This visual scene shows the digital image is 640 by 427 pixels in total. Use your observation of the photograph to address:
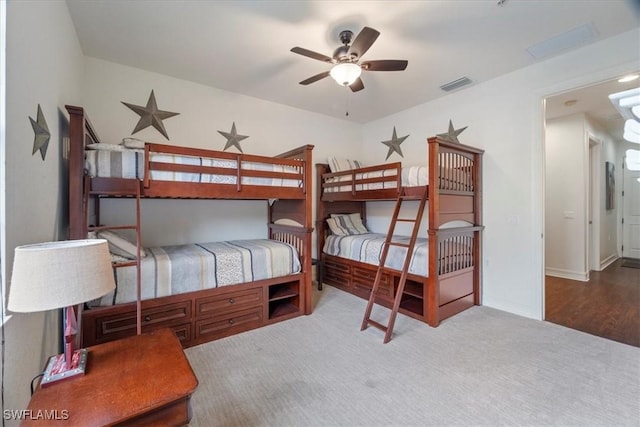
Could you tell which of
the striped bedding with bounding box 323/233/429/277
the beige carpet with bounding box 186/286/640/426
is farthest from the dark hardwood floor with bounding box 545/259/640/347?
the striped bedding with bounding box 323/233/429/277

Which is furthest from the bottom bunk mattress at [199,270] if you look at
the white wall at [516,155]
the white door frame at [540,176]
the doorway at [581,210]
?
the doorway at [581,210]

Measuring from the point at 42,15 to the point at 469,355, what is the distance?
3.78 metres

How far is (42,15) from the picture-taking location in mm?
1636

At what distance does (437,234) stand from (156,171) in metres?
2.74

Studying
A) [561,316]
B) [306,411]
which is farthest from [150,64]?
[561,316]

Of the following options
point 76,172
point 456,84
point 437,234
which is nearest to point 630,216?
point 456,84

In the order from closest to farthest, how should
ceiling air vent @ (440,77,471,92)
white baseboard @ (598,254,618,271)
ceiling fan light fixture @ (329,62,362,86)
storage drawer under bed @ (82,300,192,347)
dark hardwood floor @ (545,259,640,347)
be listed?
1. storage drawer under bed @ (82,300,192,347)
2. ceiling fan light fixture @ (329,62,362,86)
3. dark hardwood floor @ (545,259,640,347)
4. ceiling air vent @ (440,77,471,92)
5. white baseboard @ (598,254,618,271)

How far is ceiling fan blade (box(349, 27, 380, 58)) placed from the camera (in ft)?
6.63

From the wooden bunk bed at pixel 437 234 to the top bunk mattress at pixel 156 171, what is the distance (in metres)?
1.47

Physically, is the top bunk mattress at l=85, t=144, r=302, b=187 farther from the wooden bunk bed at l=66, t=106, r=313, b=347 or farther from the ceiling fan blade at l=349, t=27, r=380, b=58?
the ceiling fan blade at l=349, t=27, r=380, b=58

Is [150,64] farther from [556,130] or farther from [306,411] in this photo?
[556,130]

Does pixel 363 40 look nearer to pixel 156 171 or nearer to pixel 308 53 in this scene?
pixel 308 53

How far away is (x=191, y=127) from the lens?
11.7ft

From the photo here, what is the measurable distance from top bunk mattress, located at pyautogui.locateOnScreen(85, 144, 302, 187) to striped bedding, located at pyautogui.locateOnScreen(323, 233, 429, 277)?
62.8 inches
